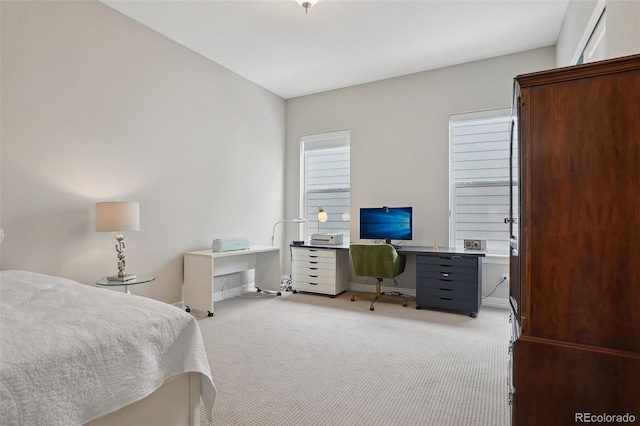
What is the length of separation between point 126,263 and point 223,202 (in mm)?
1422

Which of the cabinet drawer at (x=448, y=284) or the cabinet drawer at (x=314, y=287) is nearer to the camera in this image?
the cabinet drawer at (x=448, y=284)

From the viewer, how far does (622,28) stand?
155 cm

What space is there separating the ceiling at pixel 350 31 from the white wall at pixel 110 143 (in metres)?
0.38

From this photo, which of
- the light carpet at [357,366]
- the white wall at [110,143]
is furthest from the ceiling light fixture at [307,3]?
the light carpet at [357,366]

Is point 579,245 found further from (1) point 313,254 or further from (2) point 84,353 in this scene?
(1) point 313,254

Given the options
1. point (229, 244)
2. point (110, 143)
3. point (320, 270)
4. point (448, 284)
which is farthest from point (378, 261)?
point (110, 143)

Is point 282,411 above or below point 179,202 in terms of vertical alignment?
below

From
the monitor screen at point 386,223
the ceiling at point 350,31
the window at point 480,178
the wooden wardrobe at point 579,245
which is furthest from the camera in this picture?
the monitor screen at point 386,223

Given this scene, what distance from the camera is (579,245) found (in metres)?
1.11

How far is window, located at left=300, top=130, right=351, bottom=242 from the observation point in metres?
5.05

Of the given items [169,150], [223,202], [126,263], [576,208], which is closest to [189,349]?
[576,208]

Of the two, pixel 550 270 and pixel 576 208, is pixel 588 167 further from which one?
pixel 550 270

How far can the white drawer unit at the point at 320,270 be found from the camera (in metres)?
4.46

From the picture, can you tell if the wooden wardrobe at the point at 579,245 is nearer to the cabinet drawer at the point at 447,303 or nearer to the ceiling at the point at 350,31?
the ceiling at the point at 350,31
